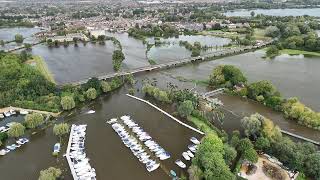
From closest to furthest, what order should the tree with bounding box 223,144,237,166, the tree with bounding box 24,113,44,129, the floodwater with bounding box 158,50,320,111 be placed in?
the tree with bounding box 223,144,237,166 → the tree with bounding box 24,113,44,129 → the floodwater with bounding box 158,50,320,111

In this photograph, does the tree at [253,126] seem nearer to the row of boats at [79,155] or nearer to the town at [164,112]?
the town at [164,112]

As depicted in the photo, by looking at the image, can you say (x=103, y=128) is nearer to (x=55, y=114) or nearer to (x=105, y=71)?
(x=55, y=114)

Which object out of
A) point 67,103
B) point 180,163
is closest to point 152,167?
point 180,163

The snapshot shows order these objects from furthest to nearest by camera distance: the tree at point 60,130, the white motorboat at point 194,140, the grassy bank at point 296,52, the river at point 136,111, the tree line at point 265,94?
the grassy bank at point 296,52 → the tree line at point 265,94 → the tree at point 60,130 → the white motorboat at point 194,140 → the river at point 136,111

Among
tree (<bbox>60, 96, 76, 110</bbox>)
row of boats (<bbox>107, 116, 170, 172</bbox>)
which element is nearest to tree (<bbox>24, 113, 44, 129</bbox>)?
tree (<bbox>60, 96, 76, 110</bbox>)

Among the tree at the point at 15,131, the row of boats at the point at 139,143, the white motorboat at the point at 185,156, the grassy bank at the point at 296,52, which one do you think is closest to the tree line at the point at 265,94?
the white motorboat at the point at 185,156

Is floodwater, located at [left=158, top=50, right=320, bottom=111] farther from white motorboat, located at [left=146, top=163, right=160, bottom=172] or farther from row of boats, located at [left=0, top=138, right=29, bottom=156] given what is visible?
row of boats, located at [left=0, top=138, right=29, bottom=156]

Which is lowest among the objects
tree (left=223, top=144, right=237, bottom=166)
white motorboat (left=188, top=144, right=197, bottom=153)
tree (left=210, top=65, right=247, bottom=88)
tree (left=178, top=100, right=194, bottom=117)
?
white motorboat (left=188, top=144, right=197, bottom=153)
